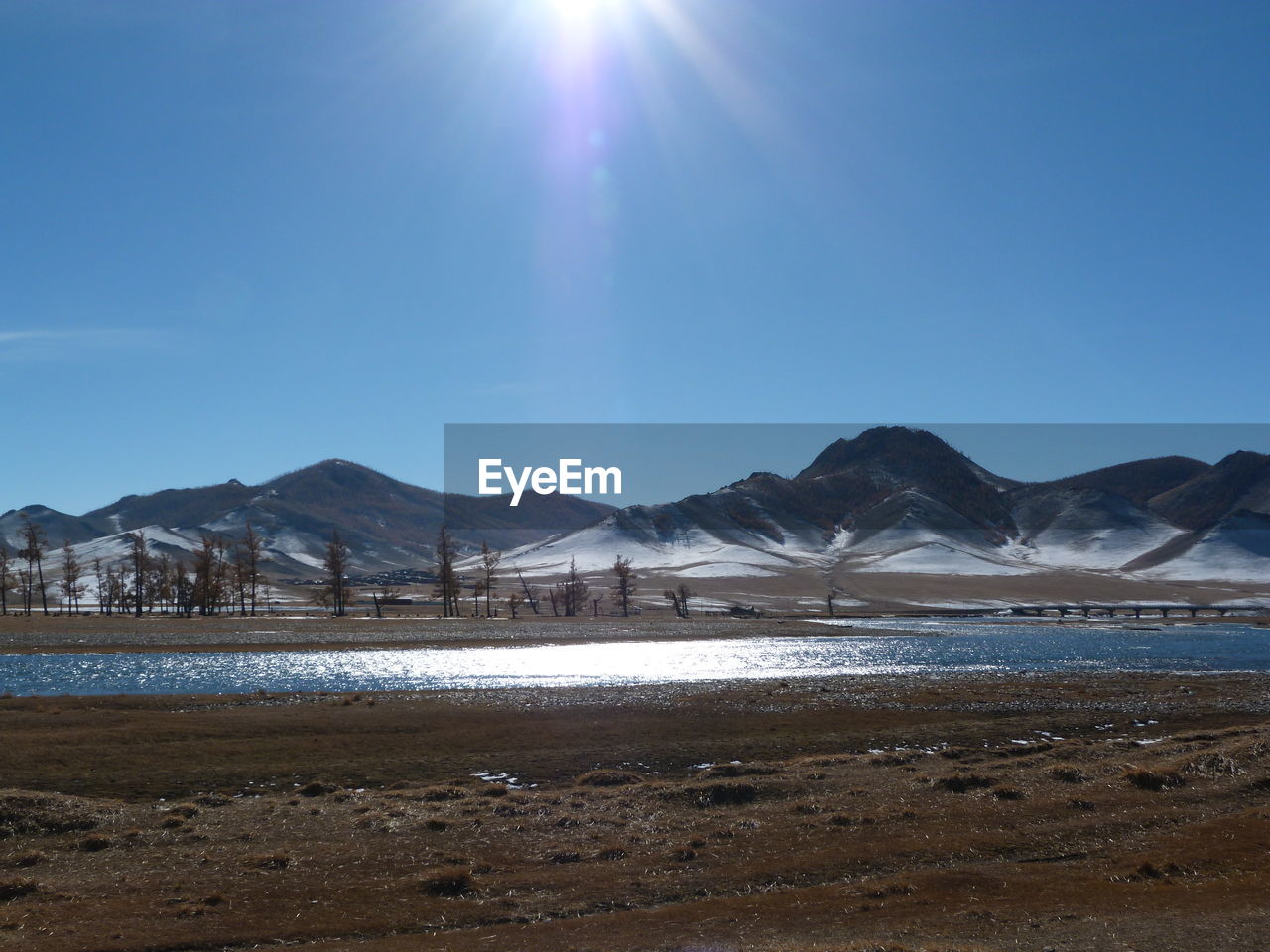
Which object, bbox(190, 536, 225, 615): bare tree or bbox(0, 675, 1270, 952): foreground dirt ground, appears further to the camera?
bbox(190, 536, 225, 615): bare tree

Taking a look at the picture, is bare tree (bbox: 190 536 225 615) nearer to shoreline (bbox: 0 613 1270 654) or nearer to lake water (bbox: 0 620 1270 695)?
shoreline (bbox: 0 613 1270 654)

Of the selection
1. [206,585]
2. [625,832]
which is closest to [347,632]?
[206,585]

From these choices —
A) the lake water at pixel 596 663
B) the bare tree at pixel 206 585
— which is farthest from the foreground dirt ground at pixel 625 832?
the bare tree at pixel 206 585

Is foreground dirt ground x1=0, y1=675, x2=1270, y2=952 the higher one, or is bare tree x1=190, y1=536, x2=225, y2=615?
bare tree x1=190, y1=536, x2=225, y2=615

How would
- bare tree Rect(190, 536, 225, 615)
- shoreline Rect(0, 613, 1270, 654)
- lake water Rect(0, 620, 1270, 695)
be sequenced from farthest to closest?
bare tree Rect(190, 536, 225, 615) < shoreline Rect(0, 613, 1270, 654) < lake water Rect(0, 620, 1270, 695)

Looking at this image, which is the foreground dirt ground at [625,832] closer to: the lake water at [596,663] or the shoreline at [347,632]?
the lake water at [596,663]

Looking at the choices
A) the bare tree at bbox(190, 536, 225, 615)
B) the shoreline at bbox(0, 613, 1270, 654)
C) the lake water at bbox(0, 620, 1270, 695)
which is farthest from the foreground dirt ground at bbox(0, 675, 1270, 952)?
the bare tree at bbox(190, 536, 225, 615)
